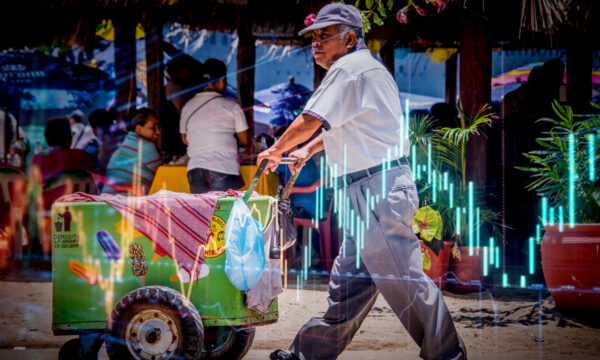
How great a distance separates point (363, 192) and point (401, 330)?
7.28 feet

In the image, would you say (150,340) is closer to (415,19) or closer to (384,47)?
(415,19)

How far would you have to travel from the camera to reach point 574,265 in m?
5.93

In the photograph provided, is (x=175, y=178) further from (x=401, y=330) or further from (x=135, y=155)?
(x=401, y=330)

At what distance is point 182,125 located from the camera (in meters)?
7.44

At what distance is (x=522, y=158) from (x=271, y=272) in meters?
6.00

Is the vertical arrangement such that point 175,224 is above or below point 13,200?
below

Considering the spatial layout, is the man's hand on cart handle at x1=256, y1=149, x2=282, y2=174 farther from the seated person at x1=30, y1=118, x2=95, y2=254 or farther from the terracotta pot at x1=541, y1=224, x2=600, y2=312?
the seated person at x1=30, y1=118, x2=95, y2=254

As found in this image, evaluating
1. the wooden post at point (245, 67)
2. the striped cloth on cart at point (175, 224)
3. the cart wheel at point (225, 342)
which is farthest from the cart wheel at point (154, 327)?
the wooden post at point (245, 67)

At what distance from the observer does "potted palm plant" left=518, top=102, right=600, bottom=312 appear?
19.3ft

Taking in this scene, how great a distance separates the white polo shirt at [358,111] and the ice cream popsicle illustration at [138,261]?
1230mm

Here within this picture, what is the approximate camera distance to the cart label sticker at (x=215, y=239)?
13.4 feet

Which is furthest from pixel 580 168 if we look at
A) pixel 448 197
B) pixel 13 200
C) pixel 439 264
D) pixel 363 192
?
pixel 13 200

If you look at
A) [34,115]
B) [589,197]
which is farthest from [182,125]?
[34,115]

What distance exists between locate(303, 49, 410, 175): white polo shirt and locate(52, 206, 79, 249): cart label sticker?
152cm
